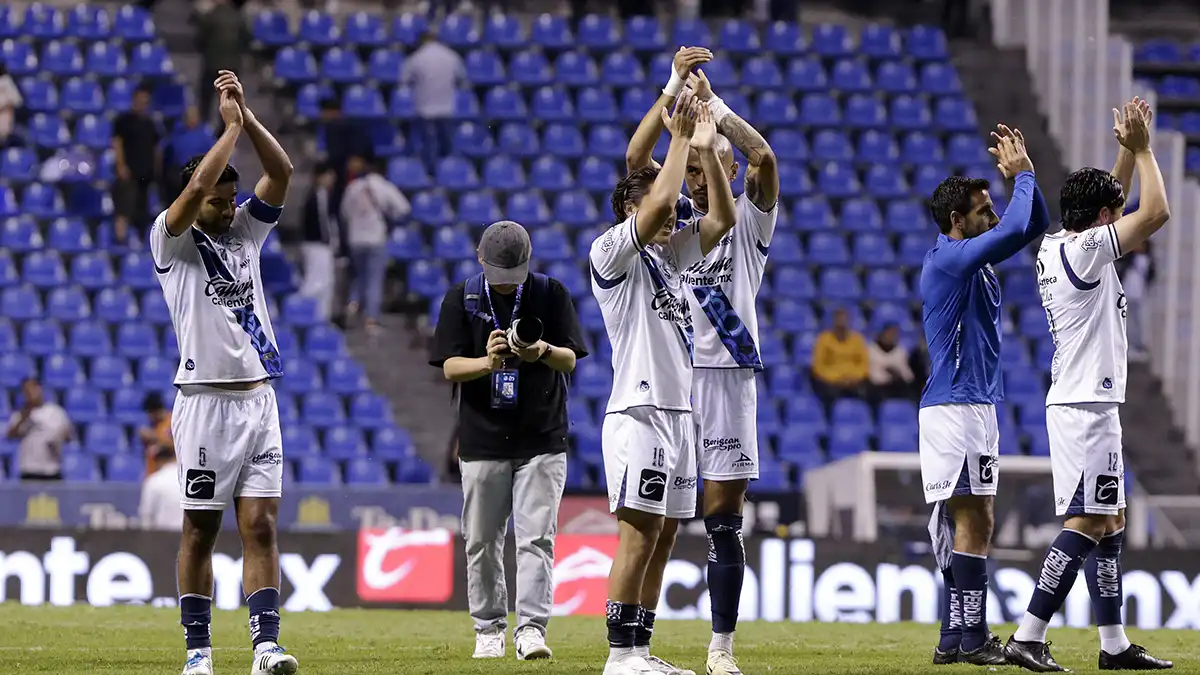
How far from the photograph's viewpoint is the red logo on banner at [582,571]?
580 inches

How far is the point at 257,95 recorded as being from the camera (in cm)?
2342

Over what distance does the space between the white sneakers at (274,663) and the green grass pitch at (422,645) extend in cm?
69

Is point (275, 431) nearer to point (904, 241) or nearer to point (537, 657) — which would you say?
point (537, 657)

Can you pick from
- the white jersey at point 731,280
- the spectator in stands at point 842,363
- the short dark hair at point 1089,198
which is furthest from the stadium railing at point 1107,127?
the white jersey at point 731,280

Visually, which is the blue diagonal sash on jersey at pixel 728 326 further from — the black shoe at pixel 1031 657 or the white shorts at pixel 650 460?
the black shoe at pixel 1031 657

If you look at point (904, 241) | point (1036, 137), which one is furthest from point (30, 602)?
point (1036, 137)

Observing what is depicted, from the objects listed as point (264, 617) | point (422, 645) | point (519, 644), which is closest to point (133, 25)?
point (422, 645)

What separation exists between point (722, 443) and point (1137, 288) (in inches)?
562

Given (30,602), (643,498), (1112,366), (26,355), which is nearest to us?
(643,498)

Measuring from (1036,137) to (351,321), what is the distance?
10.0 meters

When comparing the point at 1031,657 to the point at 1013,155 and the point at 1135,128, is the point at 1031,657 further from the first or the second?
the point at 1135,128

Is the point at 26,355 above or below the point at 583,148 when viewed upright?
A: below

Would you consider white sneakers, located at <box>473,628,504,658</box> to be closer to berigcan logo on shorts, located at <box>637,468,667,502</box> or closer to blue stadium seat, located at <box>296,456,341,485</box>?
berigcan logo on shorts, located at <box>637,468,667,502</box>

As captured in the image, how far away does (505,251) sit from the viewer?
9195 millimetres
